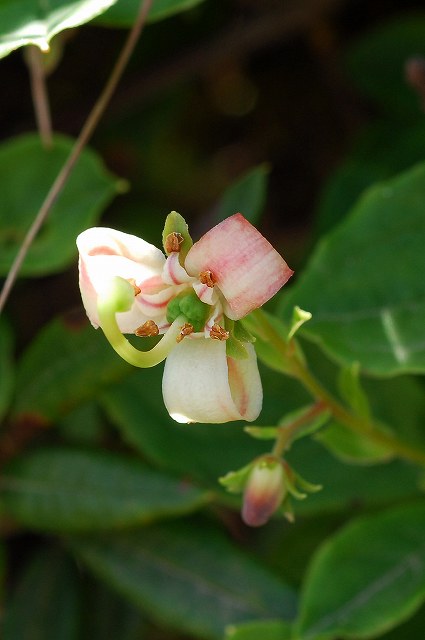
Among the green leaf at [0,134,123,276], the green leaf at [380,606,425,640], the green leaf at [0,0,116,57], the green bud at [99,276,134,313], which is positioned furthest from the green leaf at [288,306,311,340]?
the green leaf at [380,606,425,640]

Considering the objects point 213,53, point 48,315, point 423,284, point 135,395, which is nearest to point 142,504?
point 135,395

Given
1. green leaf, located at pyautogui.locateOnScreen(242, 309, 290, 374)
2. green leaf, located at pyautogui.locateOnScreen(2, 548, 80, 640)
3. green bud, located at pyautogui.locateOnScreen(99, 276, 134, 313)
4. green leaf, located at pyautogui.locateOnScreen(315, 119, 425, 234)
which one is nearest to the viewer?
green bud, located at pyautogui.locateOnScreen(99, 276, 134, 313)

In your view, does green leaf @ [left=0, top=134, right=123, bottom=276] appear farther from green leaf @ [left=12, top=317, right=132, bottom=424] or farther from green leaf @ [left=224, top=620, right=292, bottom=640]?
green leaf @ [left=224, top=620, right=292, bottom=640]

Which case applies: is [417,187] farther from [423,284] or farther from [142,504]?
[142,504]

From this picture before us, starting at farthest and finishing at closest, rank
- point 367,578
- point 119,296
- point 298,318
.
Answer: point 367,578 → point 298,318 → point 119,296

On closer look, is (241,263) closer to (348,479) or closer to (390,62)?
(348,479)

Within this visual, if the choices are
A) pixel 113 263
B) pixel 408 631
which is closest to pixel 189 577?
pixel 408 631

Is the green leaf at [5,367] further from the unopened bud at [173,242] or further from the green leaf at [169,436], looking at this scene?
the unopened bud at [173,242]
